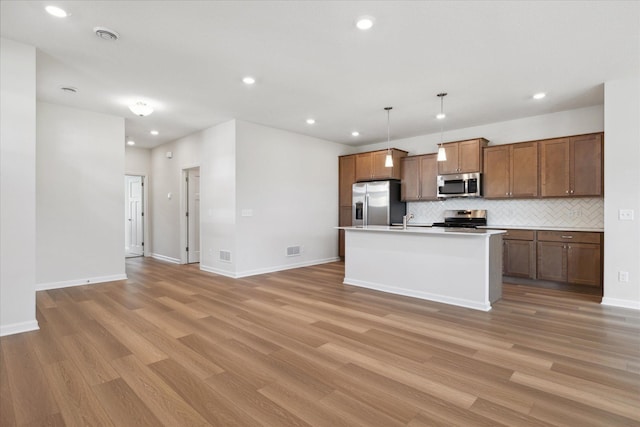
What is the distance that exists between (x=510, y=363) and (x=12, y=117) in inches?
196

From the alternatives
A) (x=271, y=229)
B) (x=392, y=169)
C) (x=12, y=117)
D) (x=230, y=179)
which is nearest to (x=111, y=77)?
(x=12, y=117)

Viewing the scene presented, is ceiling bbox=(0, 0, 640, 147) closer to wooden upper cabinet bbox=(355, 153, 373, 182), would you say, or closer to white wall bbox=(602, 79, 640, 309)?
white wall bbox=(602, 79, 640, 309)

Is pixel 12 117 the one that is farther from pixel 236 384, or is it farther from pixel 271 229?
pixel 271 229

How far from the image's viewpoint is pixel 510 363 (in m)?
2.45

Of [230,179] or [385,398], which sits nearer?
[385,398]

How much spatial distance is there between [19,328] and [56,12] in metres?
2.92

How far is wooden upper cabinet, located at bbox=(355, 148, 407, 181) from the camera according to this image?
6.71 meters

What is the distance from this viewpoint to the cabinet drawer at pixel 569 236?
4520 mm

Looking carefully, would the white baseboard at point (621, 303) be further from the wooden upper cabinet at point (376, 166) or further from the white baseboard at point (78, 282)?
the white baseboard at point (78, 282)

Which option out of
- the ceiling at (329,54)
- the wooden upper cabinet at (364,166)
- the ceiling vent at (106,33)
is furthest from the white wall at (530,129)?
the ceiling vent at (106,33)

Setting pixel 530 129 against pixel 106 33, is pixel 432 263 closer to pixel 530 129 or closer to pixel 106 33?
pixel 530 129

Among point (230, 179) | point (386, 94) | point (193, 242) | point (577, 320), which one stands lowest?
point (577, 320)

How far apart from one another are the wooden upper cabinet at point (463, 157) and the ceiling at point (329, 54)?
0.62 meters

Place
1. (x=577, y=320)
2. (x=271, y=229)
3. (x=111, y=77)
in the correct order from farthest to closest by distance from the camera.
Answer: (x=271, y=229) → (x=111, y=77) → (x=577, y=320)
